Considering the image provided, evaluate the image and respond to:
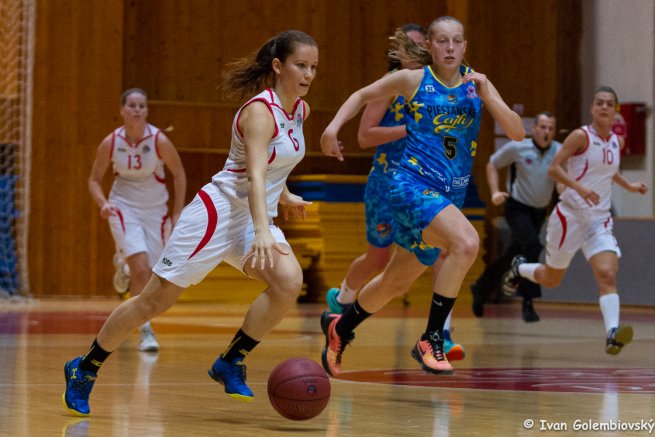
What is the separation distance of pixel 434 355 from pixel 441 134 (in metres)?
1.22

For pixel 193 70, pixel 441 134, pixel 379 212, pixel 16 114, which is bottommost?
pixel 379 212

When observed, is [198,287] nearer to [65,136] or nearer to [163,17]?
[65,136]

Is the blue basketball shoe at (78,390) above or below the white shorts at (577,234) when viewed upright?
below

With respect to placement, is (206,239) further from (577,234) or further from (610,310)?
(577,234)

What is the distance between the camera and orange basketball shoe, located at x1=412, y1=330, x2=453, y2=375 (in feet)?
21.2

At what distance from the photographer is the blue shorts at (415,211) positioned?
6.60 metres

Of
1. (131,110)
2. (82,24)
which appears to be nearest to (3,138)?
(82,24)

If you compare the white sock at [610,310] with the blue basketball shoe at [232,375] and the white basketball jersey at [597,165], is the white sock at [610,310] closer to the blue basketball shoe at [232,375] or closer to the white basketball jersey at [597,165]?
the white basketball jersey at [597,165]

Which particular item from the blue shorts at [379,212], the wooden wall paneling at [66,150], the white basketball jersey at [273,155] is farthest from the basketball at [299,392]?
the wooden wall paneling at [66,150]

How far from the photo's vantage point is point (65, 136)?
16.2 m

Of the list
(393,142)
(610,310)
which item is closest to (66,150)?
(393,142)

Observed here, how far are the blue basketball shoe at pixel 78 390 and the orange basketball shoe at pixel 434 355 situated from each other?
1781mm

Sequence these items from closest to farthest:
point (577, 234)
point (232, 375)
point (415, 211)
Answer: point (232, 375)
point (415, 211)
point (577, 234)

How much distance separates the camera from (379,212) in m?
8.55
